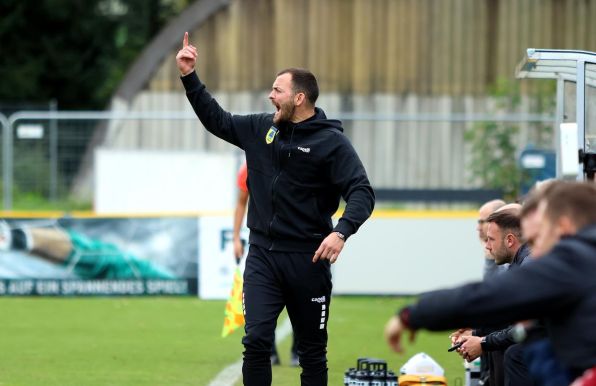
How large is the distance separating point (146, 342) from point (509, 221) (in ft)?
18.3

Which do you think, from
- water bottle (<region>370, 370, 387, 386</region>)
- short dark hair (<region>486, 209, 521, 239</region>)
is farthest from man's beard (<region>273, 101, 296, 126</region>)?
water bottle (<region>370, 370, 387, 386</region>)

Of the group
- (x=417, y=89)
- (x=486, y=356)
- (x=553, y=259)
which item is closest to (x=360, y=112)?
(x=417, y=89)

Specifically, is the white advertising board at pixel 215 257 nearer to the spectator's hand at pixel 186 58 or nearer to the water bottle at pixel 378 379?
the water bottle at pixel 378 379

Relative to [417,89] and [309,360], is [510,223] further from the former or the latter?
[417,89]

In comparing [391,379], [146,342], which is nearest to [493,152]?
[146,342]

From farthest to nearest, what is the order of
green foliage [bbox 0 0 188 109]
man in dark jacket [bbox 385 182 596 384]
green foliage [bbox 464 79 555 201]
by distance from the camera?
1. green foliage [bbox 0 0 188 109]
2. green foliage [bbox 464 79 555 201]
3. man in dark jacket [bbox 385 182 596 384]

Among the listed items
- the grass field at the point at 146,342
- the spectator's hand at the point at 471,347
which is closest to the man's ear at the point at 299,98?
the spectator's hand at the point at 471,347

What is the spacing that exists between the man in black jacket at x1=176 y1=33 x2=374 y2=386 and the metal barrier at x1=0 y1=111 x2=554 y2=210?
37.5 ft

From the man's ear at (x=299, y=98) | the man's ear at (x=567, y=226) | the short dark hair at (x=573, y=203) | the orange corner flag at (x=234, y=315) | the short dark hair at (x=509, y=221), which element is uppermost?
the man's ear at (x=299, y=98)

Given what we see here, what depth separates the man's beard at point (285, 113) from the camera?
283 inches

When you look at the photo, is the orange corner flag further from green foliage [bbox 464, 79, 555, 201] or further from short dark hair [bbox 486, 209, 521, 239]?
green foliage [bbox 464, 79, 555, 201]

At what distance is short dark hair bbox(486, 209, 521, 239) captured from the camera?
6891mm

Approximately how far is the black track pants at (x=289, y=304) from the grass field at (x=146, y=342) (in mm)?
2028

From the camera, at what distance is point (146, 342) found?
11734 millimetres
